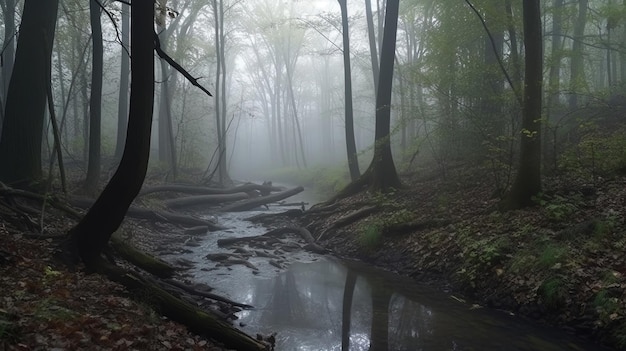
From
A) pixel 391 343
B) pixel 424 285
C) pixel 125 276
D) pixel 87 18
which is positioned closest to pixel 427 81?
pixel 424 285

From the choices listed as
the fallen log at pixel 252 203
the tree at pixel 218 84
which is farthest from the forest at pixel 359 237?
the tree at pixel 218 84

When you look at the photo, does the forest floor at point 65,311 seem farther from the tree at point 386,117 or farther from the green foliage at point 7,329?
the tree at point 386,117

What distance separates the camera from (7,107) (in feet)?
31.7

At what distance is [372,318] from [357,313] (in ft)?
1.08

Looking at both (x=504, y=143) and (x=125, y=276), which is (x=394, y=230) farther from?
(x=125, y=276)

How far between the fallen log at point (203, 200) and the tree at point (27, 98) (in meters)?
7.35

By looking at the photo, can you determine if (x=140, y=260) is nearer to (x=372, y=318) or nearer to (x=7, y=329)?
(x=7, y=329)

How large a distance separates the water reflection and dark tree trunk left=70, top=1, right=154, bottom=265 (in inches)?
105

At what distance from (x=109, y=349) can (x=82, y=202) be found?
A: 920cm

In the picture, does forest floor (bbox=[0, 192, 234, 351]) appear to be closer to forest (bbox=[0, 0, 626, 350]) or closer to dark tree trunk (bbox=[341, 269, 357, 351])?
forest (bbox=[0, 0, 626, 350])

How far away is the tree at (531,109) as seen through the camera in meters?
9.17

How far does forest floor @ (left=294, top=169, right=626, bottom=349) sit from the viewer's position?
20.5ft

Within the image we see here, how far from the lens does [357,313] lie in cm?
736

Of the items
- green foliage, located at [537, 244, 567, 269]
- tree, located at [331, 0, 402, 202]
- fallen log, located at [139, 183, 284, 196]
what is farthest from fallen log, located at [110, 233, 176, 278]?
fallen log, located at [139, 183, 284, 196]
